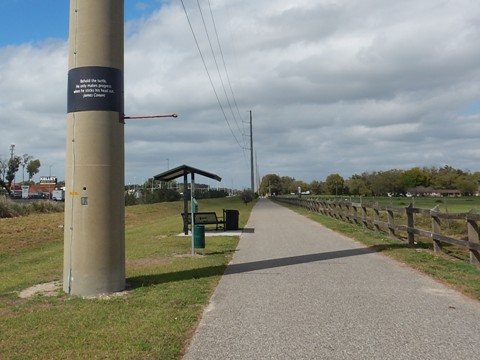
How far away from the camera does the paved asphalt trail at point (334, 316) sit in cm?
470

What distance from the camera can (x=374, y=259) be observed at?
1091cm

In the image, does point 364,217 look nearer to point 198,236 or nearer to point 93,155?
point 198,236

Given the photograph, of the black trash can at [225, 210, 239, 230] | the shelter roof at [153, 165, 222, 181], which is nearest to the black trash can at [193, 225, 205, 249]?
the shelter roof at [153, 165, 222, 181]

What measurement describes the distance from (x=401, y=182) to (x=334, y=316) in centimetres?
14664

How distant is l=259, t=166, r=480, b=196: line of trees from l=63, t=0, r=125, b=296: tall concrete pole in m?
126

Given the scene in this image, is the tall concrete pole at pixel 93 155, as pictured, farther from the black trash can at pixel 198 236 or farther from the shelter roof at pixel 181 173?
the shelter roof at pixel 181 173

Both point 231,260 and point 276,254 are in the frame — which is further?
point 276,254

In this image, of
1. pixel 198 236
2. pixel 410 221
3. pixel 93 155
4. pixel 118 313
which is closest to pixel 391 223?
pixel 410 221

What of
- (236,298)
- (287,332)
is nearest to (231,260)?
(236,298)

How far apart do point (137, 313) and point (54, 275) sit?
13.3ft

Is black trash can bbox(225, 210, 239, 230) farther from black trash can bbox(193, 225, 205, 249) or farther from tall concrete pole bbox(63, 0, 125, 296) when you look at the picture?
tall concrete pole bbox(63, 0, 125, 296)

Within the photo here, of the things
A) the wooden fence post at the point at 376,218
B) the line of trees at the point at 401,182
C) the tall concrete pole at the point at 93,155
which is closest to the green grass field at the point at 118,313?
the tall concrete pole at the point at 93,155

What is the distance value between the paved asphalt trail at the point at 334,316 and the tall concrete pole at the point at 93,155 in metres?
1.89

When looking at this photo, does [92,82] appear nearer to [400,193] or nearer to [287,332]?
[287,332]
